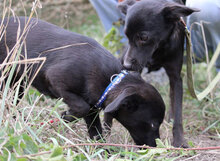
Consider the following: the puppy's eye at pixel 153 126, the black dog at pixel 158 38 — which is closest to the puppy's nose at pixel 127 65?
the black dog at pixel 158 38

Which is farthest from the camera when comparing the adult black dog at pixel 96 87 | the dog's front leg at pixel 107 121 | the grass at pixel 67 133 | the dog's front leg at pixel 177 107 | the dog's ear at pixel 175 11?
the dog's front leg at pixel 177 107

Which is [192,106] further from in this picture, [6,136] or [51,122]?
[6,136]

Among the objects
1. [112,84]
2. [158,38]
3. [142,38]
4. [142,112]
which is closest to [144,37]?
[142,38]

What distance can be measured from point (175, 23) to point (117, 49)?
1470 mm

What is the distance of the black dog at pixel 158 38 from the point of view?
2.84 m

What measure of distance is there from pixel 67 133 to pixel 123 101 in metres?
0.70

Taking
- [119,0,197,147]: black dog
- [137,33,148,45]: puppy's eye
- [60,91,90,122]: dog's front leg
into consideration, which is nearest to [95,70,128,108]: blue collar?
[60,91,90,122]: dog's front leg

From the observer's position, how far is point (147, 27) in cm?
285

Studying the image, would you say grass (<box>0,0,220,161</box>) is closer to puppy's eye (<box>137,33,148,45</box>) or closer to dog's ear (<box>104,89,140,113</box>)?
dog's ear (<box>104,89,140,113</box>)

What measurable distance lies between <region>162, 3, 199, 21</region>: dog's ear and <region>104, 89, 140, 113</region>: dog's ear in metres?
0.89

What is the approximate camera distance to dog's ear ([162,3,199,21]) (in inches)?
109

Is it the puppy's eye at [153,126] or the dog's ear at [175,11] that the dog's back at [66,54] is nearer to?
the puppy's eye at [153,126]

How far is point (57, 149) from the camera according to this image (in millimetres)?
1667

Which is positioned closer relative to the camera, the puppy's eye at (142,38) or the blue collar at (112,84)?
the blue collar at (112,84)
